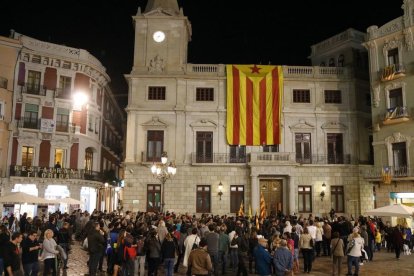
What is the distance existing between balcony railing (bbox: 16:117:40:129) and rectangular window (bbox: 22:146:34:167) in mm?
1798

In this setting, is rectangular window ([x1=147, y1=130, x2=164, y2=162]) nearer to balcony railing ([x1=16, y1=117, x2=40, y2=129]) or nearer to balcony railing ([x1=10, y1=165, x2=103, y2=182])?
balcony railing ([x1=10, y1=165, x2=103, y2=182])

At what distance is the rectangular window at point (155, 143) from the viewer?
33.8 metres

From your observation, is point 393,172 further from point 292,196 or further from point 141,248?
point 141,248

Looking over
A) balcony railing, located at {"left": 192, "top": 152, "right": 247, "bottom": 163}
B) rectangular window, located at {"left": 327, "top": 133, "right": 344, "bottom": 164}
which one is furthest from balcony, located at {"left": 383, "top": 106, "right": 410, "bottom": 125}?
balcony railing, located at {"left": 192, "top": 152, "right": 247, "bottom": 163}

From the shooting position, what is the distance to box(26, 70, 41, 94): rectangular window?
3638cm

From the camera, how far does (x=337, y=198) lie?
34.2 meters

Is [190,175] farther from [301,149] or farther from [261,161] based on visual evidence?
[301,149]

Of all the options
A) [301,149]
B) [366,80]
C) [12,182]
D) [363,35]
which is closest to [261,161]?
[301,149]

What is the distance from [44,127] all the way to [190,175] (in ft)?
43.8

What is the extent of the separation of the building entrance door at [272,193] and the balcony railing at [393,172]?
6.68 metres

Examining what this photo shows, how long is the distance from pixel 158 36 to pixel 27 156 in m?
14.8

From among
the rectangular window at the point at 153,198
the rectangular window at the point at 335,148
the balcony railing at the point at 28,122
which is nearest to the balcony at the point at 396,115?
the rectangular window at the point at 335,148

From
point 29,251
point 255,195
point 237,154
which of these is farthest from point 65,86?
point 29,251

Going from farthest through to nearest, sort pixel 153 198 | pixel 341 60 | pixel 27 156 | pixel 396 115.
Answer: pixel 341 60 < pixel 27 156 < pixel 153 198 < pixel 396 115
